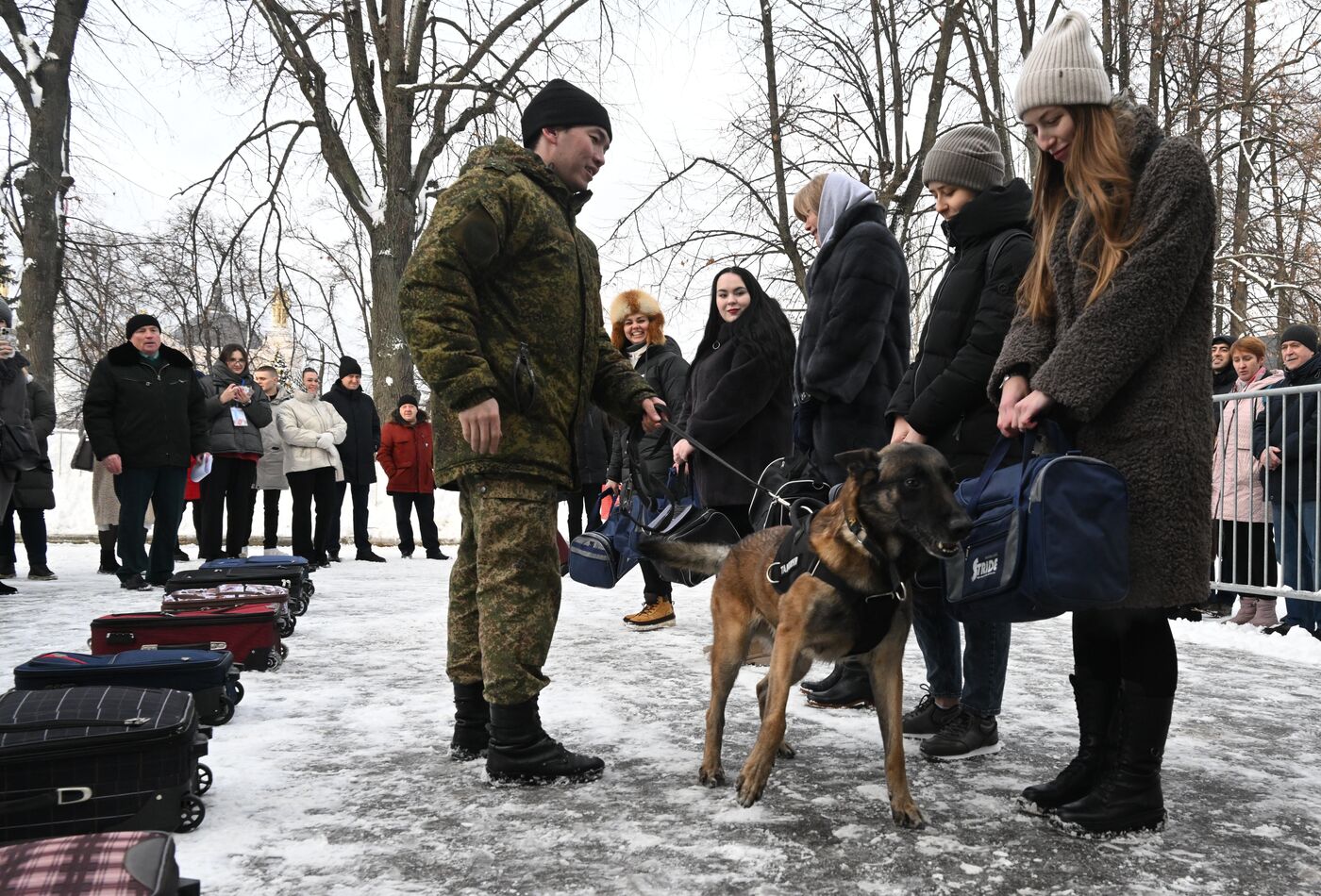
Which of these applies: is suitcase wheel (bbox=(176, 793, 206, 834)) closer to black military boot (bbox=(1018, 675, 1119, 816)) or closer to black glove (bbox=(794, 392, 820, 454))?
black military boot (bbox=(1018, 675, 1119, 816))

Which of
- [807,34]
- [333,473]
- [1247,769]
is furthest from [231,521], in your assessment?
[807,34]

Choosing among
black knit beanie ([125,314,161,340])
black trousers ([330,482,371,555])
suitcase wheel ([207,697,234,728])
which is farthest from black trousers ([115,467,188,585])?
suitcase wheel ([207,697,234,728])

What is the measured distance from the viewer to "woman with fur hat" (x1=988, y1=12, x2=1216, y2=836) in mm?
2695

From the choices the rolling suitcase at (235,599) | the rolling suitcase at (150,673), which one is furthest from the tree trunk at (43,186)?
the rolling suitcase at (150,673)

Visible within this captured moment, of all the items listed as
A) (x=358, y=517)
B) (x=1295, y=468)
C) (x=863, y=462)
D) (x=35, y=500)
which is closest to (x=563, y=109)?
(x=863, y=462)

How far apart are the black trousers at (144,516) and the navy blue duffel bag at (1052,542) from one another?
297 inches

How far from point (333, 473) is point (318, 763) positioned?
795 centimetres

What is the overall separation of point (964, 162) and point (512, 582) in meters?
2.27

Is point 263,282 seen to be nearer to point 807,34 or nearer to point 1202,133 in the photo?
point 807,34

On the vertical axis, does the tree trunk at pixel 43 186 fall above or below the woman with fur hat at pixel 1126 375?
above

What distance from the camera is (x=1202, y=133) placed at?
16078mm

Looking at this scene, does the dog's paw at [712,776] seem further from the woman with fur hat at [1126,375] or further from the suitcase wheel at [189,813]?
the suitcase wheel at [189,813]

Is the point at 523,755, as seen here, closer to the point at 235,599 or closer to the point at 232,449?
the point at 235,599

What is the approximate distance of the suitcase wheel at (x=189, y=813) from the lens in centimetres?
284
